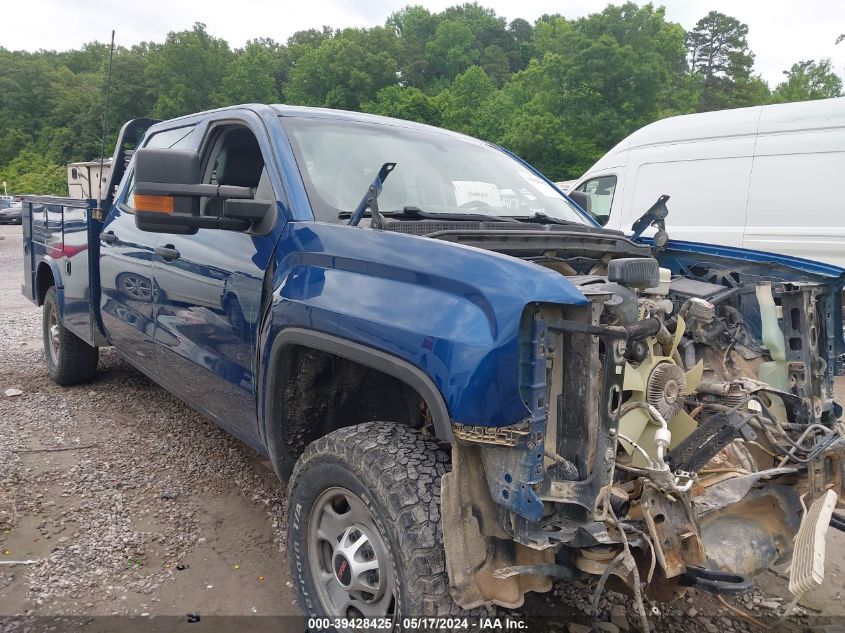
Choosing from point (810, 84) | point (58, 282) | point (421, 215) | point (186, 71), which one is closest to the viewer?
point (421, 215)

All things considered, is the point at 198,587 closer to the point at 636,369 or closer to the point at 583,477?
the point at 583,477

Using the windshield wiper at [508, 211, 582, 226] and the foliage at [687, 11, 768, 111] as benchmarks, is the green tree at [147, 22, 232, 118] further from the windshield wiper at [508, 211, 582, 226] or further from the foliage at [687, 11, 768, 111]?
the windshield wiper at [508, 211, 582, 226]

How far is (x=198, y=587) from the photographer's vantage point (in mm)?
2750

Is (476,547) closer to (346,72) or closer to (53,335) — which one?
(53,335)

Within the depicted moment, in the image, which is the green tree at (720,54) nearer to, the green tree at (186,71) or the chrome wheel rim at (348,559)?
the green tree at (186,71)


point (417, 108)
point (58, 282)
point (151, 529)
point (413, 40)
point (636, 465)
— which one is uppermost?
point (413, 40)

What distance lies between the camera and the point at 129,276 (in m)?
3.84

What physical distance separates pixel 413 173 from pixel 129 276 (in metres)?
1.93

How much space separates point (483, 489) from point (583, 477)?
29 cm

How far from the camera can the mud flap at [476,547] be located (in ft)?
6.01

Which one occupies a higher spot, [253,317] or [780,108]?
[780,108]

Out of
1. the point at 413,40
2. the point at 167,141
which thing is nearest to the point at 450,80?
the point at 413,40

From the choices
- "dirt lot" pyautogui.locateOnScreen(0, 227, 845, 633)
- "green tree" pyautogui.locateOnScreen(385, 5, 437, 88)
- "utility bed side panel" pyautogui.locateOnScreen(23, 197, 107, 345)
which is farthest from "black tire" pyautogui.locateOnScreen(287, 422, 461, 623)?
"green tree" pyautogui.locateOnScreen(385, 5, 437, 88)

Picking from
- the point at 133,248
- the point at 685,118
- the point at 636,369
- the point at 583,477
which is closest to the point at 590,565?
the point at 583,477
